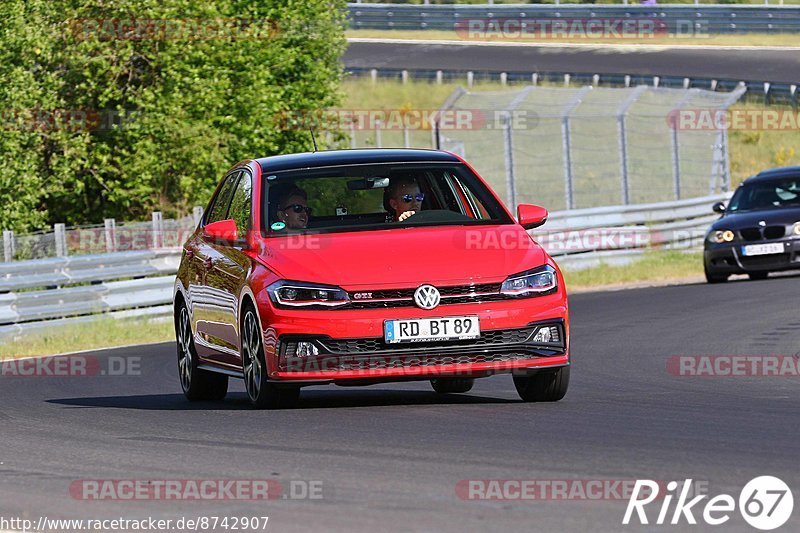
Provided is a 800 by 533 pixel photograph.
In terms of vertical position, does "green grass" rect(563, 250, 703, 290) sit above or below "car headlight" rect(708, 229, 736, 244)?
below

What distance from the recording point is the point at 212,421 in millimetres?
10078

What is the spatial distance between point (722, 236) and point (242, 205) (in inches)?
527

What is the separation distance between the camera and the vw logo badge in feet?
31.8

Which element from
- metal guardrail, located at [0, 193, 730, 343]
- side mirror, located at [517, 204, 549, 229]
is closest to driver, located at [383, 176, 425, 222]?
side mirror, located at [517, 204, 549, 229]

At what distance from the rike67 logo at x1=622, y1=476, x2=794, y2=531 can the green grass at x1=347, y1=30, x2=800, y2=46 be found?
50335 millimetres

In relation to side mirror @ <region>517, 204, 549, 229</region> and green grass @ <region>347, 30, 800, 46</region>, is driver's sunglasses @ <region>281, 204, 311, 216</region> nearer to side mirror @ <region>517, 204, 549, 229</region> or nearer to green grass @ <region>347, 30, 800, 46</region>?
side mirror @ <region>517, 204, 549, 229</region>

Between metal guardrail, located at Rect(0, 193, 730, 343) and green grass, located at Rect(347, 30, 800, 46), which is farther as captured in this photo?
green grass, located at Rect(347, 30, 800, 46)

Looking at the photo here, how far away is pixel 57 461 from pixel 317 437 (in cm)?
131

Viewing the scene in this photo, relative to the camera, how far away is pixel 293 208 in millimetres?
10859

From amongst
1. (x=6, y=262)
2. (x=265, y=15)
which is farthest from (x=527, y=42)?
(x=6, y=262)

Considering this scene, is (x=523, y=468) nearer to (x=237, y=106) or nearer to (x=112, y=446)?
(x=112, y=446)

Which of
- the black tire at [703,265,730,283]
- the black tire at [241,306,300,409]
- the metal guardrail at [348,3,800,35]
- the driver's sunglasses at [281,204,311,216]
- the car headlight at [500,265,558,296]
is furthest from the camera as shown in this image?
the metal guardrail at [348,3,800,35]

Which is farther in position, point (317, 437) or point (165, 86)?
point (165, 86)

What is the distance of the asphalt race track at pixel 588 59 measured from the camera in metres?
51.5
